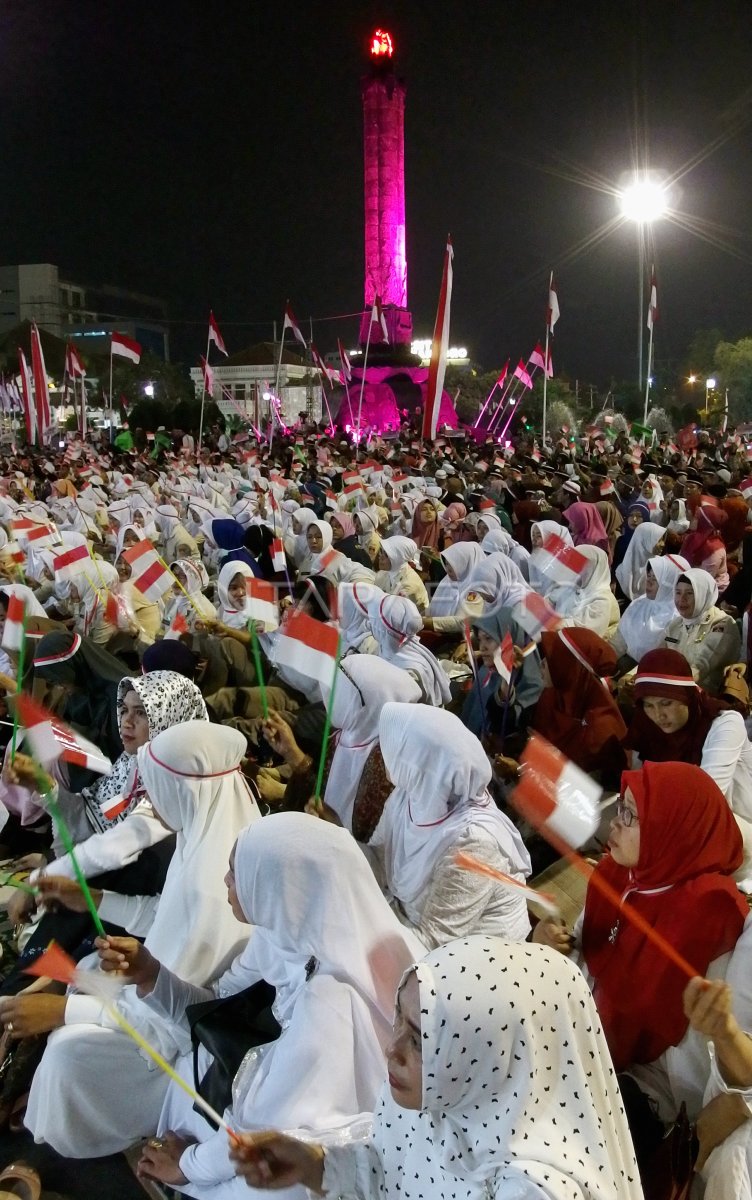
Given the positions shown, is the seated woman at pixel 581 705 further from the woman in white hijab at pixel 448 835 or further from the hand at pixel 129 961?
the hand at pixel 129 961

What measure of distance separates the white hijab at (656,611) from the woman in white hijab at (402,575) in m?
1.50

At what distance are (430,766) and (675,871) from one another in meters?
0.71

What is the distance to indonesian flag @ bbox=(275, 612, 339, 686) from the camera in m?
3.44

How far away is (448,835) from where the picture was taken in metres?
2.44

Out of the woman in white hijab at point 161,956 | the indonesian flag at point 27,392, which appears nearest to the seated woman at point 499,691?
the woman in white hijab at point 161,956

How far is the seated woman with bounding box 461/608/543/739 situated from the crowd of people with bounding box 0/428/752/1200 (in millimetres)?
16

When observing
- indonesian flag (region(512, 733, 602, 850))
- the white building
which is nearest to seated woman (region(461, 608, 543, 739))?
indonesian flag (region(512, 733, 602, 850))

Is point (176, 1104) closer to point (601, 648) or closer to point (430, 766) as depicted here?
point (430, 766)

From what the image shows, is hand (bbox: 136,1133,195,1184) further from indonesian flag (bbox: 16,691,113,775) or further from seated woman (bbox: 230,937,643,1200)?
indonesian flag (bbox: 16,691,113,775)

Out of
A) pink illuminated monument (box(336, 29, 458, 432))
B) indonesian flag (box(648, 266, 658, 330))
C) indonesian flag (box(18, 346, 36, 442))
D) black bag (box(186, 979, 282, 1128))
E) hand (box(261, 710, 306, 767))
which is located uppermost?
pink illuminated monument (box(336, 29, 458, 432))

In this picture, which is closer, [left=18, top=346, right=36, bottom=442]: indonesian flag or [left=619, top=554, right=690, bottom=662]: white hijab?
[left=619, top=554, right=690, bottom=662]: white hijab

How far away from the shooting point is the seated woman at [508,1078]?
1323mm

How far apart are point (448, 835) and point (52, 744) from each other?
1.43 metres

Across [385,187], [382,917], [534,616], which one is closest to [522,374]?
[534,616]
